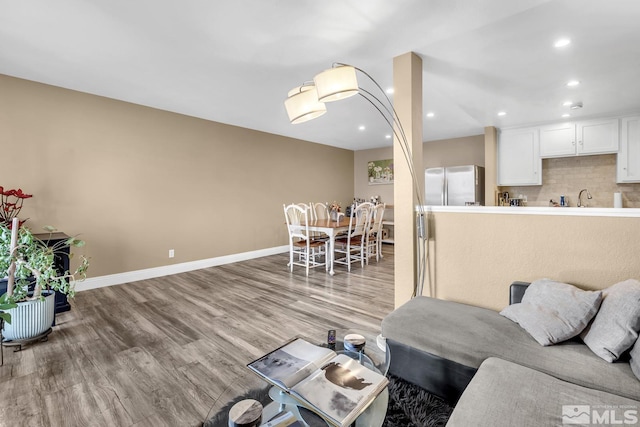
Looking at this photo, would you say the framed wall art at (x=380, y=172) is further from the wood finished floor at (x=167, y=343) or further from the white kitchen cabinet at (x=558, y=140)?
the wood finished floor at (x=167, y=343)

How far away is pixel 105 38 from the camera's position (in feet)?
7.98

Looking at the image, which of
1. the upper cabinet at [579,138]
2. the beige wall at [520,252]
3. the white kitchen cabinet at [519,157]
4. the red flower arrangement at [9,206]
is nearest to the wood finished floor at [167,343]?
the beige wall at [520,252]

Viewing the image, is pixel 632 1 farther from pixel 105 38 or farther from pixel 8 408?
pixel 8 408

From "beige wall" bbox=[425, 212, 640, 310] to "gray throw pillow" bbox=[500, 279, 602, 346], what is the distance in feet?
1.08

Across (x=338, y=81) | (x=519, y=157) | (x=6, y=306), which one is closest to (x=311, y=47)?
(x=338, y=81)

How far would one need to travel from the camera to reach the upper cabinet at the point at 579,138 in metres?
4.57

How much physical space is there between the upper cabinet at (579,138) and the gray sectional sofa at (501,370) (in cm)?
445

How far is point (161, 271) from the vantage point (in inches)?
172

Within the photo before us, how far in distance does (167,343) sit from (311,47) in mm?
2810

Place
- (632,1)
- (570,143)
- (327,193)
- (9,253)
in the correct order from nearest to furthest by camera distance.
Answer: (632,1), (9,253), (570,143), (327,193)

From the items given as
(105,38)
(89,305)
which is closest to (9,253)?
(89,305)

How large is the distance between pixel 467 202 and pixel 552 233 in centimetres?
365

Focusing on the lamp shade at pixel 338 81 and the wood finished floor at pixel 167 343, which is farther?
the lamp shade at pixel 338 81

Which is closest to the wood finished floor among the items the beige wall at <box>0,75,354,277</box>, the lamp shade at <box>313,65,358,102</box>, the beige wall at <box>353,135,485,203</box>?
the beige wall at <box>0,75,354,277</box>
